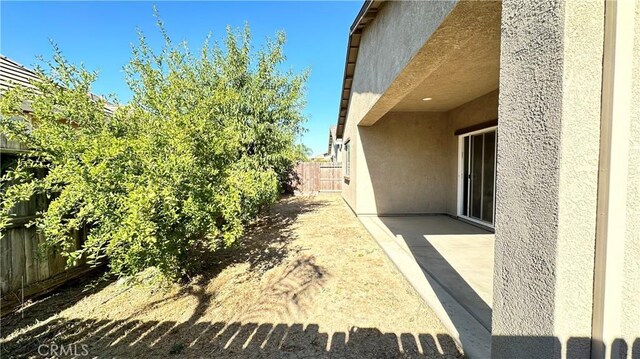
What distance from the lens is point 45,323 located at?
123 inches

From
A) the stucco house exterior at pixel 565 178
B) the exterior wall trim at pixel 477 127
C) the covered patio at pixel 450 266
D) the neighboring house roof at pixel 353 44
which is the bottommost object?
the covered patio at pixel 450 266

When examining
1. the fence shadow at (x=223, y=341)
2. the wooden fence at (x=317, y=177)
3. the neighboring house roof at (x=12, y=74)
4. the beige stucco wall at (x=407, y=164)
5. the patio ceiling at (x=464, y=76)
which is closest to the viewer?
the fence shadow at (x=223, y=341)

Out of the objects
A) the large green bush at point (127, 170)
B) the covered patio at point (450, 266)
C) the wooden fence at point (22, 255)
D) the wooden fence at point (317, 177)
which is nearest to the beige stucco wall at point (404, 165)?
the covered patio at point (450, 266)

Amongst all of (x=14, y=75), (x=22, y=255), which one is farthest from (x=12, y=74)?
(x=22, y=255)

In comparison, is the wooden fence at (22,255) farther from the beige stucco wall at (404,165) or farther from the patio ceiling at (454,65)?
the beige stucco wall at (404,165)

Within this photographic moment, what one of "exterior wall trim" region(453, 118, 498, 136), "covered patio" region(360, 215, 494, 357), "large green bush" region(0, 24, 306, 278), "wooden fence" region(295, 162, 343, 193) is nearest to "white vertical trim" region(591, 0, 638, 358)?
"covered patio" region(360, 215, 494, 357)

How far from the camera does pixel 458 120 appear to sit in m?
7.91

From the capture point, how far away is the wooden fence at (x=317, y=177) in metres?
16.3

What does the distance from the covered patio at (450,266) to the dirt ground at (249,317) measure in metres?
0.19

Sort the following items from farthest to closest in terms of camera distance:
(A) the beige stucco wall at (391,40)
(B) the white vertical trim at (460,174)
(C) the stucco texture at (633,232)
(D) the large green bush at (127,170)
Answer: (B) the white vertical trim at (460,174) < (D) the large green bush at (127,170) < (A) the beige stucco wall at (391,40) < (C) the stucco texture at (633,232)

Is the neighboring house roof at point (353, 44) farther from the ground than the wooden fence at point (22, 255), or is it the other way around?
the neighboring house roof at point (353, 44)

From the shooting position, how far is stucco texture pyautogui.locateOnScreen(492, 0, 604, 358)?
3.85 feet

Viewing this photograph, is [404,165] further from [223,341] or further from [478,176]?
[223,341]

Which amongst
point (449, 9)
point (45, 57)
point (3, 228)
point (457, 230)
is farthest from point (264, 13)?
point (457, 230)
